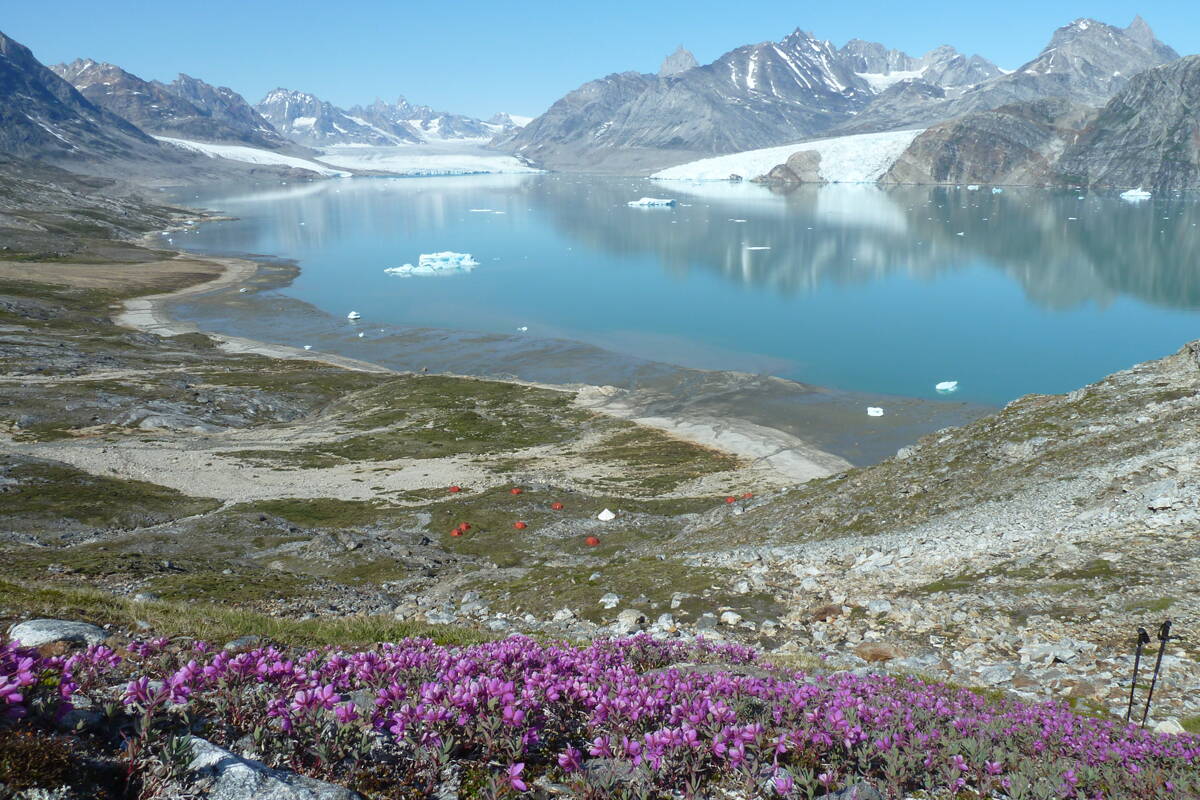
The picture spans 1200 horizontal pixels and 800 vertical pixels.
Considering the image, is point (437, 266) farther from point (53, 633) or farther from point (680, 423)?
point (53, 633)

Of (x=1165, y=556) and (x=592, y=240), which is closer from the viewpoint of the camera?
(x=1165, y=556)

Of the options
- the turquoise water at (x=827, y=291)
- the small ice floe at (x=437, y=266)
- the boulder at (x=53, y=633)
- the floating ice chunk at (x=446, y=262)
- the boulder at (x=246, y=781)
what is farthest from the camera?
the floating ice chunk at (x=446, y=262)

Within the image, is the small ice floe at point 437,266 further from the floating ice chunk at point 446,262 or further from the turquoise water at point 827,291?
the turquoise water at point 827,291

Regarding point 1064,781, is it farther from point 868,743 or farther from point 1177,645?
point 1177,645

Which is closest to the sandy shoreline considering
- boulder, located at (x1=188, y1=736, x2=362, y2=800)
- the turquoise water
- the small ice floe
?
the turquoise water

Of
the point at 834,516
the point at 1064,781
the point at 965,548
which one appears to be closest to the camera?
the point at 1064,781

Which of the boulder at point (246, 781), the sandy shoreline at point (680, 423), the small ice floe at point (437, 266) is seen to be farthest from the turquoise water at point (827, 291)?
the boulder at point (246, 781)

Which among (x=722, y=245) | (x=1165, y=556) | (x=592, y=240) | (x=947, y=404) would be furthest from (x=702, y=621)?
(x=592, y=240)
